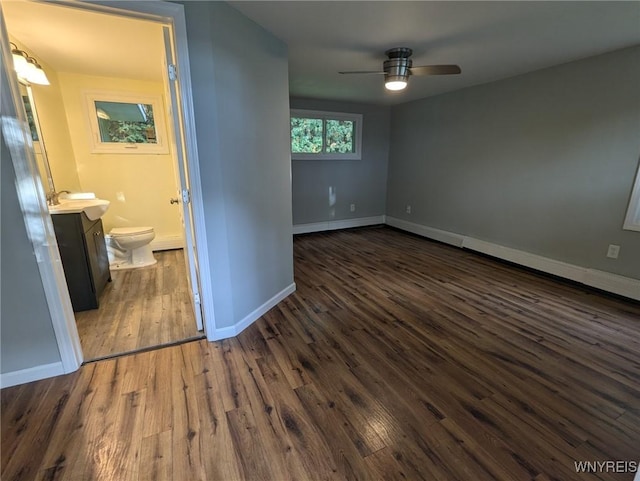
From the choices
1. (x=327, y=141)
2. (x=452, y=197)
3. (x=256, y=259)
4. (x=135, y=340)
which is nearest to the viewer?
(x=135, y=340)

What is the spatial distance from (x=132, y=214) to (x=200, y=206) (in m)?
2.64

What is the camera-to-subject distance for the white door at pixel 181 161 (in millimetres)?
1772

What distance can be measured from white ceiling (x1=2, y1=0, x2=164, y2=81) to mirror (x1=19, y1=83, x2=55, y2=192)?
0.41 meters

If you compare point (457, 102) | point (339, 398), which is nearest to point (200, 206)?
point (339, 398)

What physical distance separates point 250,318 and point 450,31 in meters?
2.66

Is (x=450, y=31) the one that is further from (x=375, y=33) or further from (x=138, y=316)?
(x=138, y=316)

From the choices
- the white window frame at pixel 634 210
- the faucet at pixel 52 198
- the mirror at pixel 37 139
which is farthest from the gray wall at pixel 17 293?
the white window frame at pixel 634 210

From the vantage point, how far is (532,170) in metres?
3.38

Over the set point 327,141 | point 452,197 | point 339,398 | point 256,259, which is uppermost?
point 327,141

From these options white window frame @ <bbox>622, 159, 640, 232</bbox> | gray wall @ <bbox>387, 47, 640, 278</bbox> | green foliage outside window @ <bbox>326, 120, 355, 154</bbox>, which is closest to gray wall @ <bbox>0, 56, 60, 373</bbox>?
green foliage outside window @ <bbox>326, 120, 355, 154</bbox>

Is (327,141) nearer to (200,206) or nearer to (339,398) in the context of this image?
(200,206)

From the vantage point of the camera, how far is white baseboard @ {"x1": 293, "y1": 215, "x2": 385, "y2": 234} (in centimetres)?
517

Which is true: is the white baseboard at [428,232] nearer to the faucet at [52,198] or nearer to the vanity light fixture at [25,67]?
the faucet at [52,198]

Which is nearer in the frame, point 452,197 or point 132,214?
point 132,214
